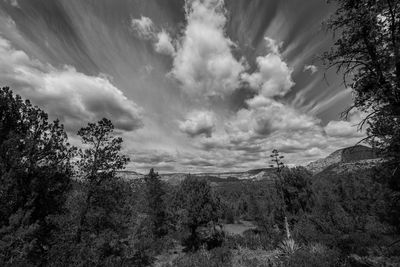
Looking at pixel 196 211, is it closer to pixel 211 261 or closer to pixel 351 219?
pixel 211 261

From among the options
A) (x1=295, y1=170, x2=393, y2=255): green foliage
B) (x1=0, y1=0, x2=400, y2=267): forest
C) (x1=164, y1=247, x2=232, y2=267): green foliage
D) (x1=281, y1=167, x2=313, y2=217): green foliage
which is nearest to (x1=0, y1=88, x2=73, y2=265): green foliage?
(x1=0, y1=0, x2=400, y2=267): forest

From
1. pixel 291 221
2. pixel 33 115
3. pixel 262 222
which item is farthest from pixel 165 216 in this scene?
pixel 33 115

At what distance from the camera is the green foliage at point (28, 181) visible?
8.63 m

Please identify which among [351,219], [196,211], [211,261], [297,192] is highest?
[297,192]

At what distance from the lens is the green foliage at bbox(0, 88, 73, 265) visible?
8.63 m

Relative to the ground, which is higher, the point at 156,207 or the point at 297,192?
the point at 297,192

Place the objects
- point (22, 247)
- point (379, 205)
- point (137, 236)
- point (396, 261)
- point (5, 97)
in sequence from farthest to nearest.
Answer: point (137, 236), point (379, 205), point (396, 261), point (5, 97), point (22, 247)

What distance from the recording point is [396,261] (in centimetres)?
1161

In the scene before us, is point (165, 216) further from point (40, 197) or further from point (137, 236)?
point (40, 197)

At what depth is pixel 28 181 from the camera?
1006cm

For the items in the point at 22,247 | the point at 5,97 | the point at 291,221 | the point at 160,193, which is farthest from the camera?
the point at 160,193

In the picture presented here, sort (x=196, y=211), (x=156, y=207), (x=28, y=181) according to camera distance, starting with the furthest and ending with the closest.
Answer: (x=156, y=207) → (x=196, y=211) → (x=28, y=181)

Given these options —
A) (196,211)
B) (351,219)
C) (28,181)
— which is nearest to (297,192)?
(351,219)

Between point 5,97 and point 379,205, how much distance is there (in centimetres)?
3054
